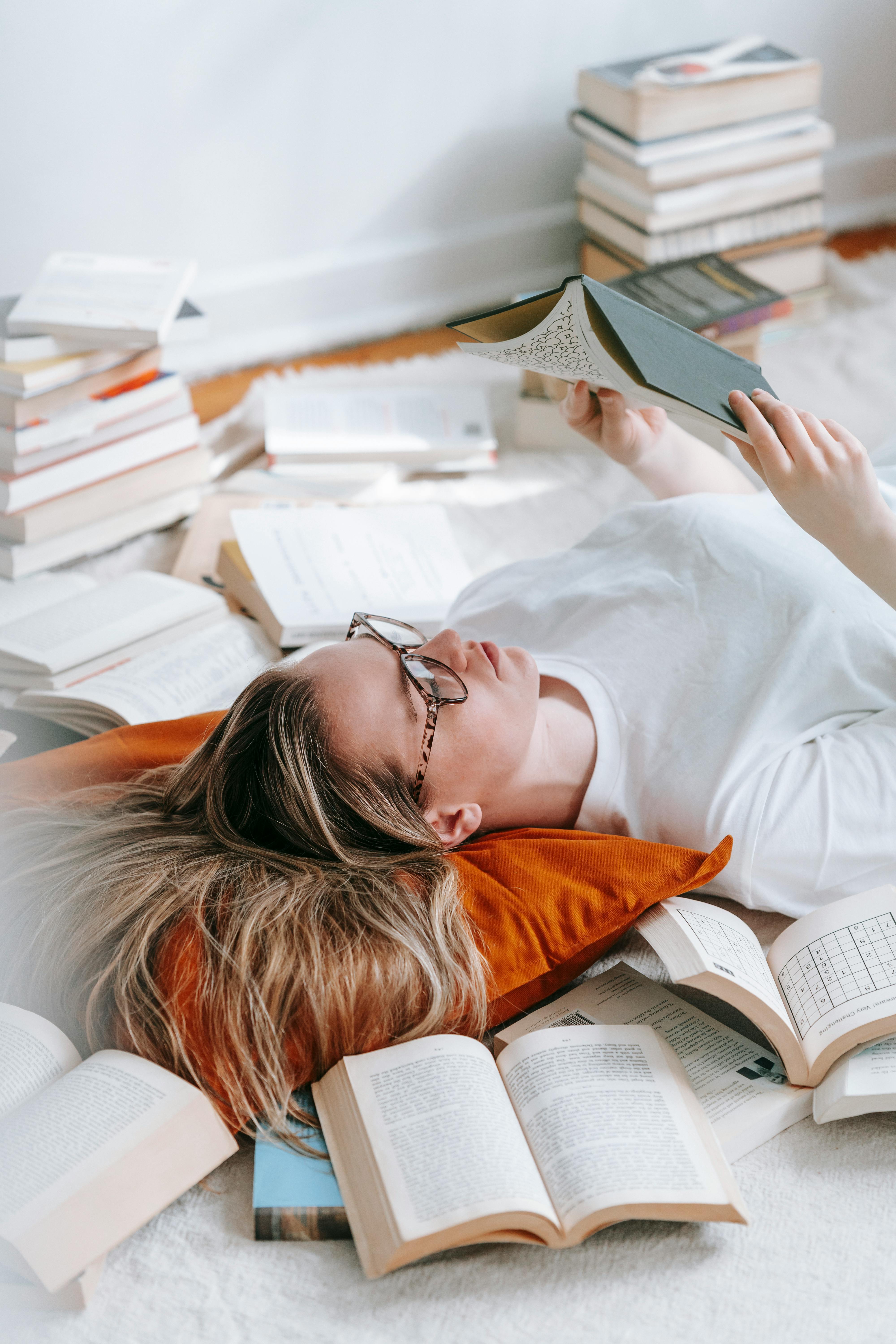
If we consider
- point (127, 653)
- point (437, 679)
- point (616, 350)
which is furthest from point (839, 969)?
point (127, 653)

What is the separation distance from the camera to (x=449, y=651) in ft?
3.82

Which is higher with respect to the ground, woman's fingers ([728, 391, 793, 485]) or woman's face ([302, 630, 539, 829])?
woman's fingers ([728, 391, 793, 485])

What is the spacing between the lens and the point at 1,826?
1.13 m

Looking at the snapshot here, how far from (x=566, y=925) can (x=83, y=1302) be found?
0.49 metres

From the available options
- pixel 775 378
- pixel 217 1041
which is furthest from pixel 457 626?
pixel 775 378

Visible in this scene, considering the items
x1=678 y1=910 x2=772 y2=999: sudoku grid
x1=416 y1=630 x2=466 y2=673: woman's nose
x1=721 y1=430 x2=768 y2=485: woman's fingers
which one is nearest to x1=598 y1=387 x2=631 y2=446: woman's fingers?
x1=721 y1=430 x2=768 y2=485: woman's fingers

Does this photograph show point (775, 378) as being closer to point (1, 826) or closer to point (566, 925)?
point (566, 925)

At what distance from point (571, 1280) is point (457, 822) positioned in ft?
1.48

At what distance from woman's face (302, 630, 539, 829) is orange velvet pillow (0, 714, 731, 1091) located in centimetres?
8

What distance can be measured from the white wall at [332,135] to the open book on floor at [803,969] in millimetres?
1739

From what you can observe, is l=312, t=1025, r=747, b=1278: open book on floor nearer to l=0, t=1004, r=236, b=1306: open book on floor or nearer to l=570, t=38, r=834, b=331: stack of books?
l=0, t=1004, r=236, b=1306: open book on floor

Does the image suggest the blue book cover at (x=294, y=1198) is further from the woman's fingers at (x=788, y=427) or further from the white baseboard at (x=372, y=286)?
the white baseboard at (x=372, y=286)

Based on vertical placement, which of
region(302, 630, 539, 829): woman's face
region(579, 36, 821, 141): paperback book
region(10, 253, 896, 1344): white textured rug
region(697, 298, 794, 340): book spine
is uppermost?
region(579, 36, 821, 141): paperback book

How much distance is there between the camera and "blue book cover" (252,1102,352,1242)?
34.4 inches
